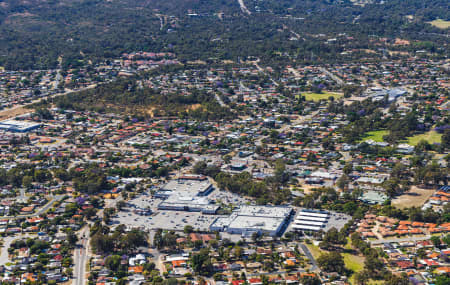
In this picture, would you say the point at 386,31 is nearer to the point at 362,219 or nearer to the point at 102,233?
the point at 362,219

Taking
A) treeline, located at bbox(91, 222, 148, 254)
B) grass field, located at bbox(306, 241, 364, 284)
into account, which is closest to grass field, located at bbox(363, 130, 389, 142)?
grass field, located at bbox(306, 241, 364, 284)

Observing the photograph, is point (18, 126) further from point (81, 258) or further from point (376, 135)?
point (376, 135)

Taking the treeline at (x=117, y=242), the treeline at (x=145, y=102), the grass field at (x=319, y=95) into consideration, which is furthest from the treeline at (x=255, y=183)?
the grass field at (x=319, y=95)

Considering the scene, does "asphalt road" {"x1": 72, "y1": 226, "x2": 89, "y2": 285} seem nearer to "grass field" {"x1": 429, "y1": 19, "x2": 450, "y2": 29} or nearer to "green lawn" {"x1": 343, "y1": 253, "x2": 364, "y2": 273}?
"green lawn" {"x1": 343, "y1": 253, "x2": 364, "y2": 273}

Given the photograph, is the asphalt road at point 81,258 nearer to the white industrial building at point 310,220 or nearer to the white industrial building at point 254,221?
the white industrial building at point 254,221

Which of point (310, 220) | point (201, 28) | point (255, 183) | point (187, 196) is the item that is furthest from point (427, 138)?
point (201, 28)

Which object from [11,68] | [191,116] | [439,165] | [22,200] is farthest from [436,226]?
[11,68]
